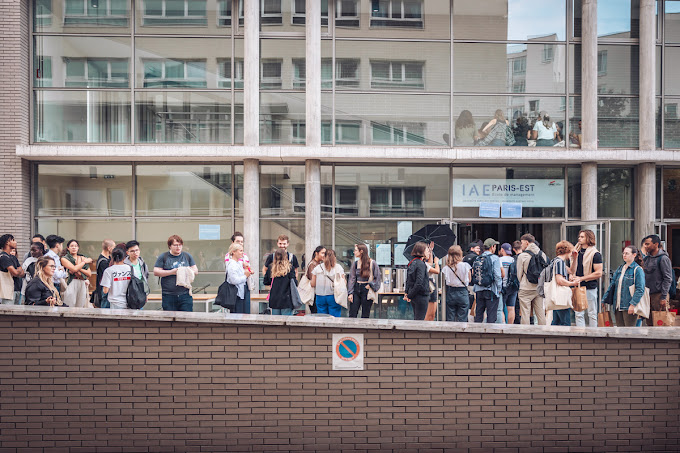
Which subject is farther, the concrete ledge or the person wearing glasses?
the concrete ledge

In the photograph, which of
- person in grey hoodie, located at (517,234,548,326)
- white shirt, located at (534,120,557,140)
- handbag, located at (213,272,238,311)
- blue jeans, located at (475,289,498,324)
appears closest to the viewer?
handbag, located at (213,272,238,311)

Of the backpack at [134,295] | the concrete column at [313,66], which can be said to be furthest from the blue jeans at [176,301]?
the concrete column at [313,66]

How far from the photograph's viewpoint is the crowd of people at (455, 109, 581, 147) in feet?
45.5

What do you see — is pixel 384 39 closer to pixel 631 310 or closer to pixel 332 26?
pixel 332 26

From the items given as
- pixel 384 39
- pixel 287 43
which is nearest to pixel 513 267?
pixel 384 39

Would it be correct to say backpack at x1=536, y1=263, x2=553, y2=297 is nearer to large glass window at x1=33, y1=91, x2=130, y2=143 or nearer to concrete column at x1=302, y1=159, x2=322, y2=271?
concrete column at x1=302, y1=159, x2=322, y2=271

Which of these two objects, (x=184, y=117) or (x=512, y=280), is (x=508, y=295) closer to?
(x=512, y=280)

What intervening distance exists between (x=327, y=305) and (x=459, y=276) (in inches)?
88.4

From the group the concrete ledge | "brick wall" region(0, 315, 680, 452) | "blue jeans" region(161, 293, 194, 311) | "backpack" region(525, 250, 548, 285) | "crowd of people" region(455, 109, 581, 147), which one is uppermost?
"crowd of people" region(455, 109, 581, 147)

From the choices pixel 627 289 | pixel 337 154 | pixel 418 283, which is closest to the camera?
pixel 627 289

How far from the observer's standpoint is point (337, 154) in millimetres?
13234

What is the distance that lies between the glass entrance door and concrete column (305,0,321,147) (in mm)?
6416

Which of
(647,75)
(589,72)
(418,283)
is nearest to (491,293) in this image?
(418,283)

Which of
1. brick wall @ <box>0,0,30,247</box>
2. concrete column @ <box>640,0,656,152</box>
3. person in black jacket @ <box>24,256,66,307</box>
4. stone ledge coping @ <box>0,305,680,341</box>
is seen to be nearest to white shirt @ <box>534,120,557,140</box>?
concrete column @ <box>640,0,656,152</box>
